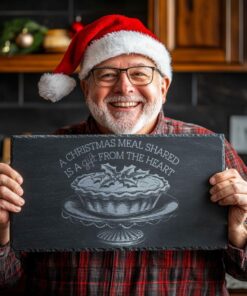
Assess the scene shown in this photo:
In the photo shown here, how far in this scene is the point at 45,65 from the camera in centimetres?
258

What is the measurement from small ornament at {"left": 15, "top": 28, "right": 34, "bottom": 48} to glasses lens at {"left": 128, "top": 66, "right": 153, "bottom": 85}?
124 centimetres

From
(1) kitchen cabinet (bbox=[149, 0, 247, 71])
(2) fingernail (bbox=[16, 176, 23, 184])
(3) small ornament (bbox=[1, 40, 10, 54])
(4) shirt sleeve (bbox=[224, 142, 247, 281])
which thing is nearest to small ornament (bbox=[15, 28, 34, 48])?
(3) small ornament (bbox=[1, 40, 10, 54])

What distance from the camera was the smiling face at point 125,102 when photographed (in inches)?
56.6

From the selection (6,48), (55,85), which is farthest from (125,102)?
(6,48)

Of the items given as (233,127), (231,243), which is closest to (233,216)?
(231,243)

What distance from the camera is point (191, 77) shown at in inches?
112

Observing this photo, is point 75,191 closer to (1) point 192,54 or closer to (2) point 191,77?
(1) point 192,54

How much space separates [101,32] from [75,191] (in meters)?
0.48

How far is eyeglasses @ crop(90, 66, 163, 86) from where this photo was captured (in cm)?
145

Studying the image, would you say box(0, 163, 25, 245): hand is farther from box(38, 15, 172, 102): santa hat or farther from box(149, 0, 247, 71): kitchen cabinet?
box(149, 0, 247, 71): kitchen cabinet

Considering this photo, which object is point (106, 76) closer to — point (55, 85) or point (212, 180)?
point (55, 85)

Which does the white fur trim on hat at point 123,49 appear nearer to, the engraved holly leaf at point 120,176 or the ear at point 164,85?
the ear at point 164,85

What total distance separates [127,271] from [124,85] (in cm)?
42

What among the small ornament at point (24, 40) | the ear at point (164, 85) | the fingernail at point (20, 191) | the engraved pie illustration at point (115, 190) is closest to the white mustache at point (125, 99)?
the ear at point (164, 85)
